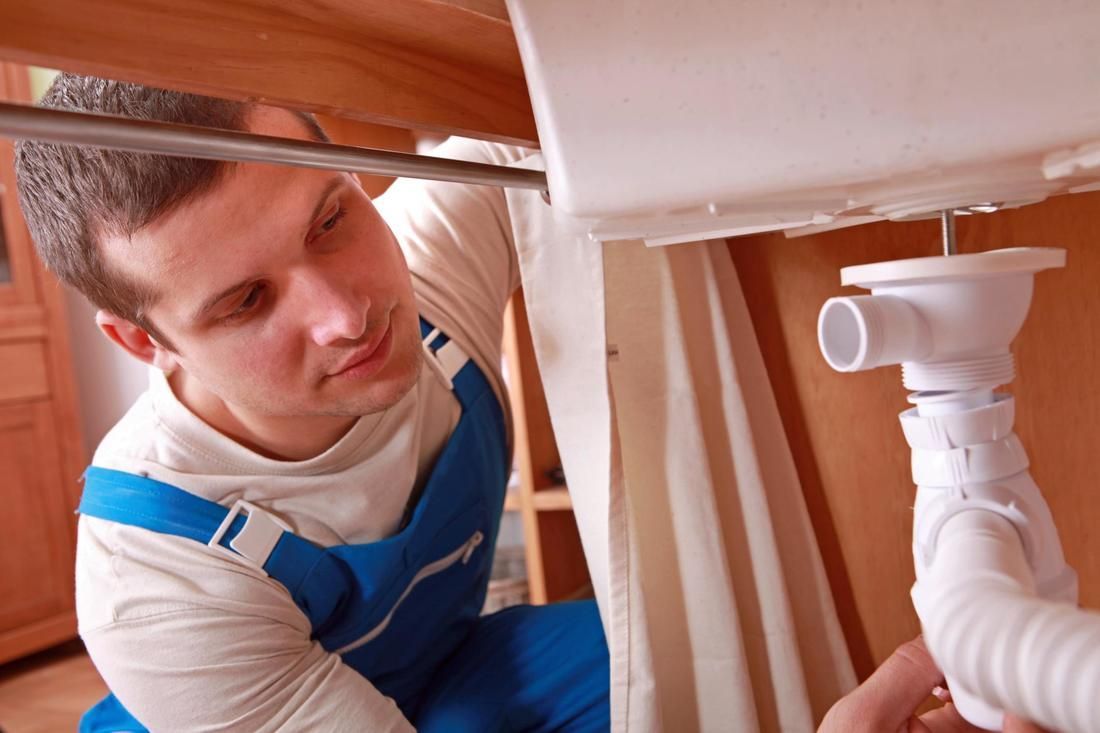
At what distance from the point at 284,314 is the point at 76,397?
175 centimetres

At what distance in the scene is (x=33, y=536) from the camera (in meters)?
1.97

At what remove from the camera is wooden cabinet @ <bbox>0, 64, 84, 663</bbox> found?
1.93 m

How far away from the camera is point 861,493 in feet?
2.33

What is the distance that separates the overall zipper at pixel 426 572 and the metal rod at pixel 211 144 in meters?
0.44

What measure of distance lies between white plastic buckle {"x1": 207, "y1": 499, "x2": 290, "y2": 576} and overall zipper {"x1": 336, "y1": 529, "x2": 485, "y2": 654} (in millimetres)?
132

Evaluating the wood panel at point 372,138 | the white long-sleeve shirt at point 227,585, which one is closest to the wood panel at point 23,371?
the wood panel at point 372,138

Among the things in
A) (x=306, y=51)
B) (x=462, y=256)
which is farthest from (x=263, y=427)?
(x=306, y=51)

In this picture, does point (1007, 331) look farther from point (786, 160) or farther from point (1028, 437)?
point (1028, 437)

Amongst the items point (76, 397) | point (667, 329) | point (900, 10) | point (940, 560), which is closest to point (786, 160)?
point (900, 10)

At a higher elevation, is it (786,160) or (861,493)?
(786,160)

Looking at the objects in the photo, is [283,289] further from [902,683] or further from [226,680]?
[902,683]

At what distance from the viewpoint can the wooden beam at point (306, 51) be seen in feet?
1.03

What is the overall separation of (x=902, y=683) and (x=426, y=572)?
44cm

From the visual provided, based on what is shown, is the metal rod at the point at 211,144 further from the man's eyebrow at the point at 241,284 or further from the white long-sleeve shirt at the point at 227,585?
the white long-sleeve shirt at the point at 227,585
